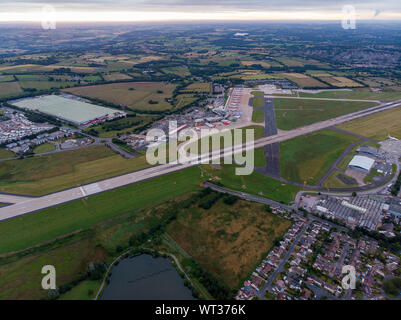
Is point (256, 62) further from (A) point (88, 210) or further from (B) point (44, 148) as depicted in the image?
(A) point (88, 210)

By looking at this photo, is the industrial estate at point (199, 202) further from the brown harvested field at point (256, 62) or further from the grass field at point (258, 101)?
the brown harvested field at point (256, 62)

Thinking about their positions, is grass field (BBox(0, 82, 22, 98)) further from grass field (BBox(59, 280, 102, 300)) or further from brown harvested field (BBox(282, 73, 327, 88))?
brown harvested field (BBox(282, 73, 327, 88))

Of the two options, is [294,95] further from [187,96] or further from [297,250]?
[297,250]

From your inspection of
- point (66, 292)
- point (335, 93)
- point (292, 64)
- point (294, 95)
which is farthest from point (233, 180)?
point (292, 64)

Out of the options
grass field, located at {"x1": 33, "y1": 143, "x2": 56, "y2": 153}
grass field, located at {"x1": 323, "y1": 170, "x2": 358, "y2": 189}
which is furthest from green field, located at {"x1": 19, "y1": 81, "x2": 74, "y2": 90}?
grass field, located at {"x1": 323, "y1": 170, "x2": 358, "y2": 189}

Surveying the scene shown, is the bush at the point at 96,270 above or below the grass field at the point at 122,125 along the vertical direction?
below

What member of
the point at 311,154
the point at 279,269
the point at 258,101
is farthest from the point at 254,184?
the point at 258,101

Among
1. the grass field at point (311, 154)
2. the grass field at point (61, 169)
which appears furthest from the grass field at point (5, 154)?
the grass field at point (311, 154)
